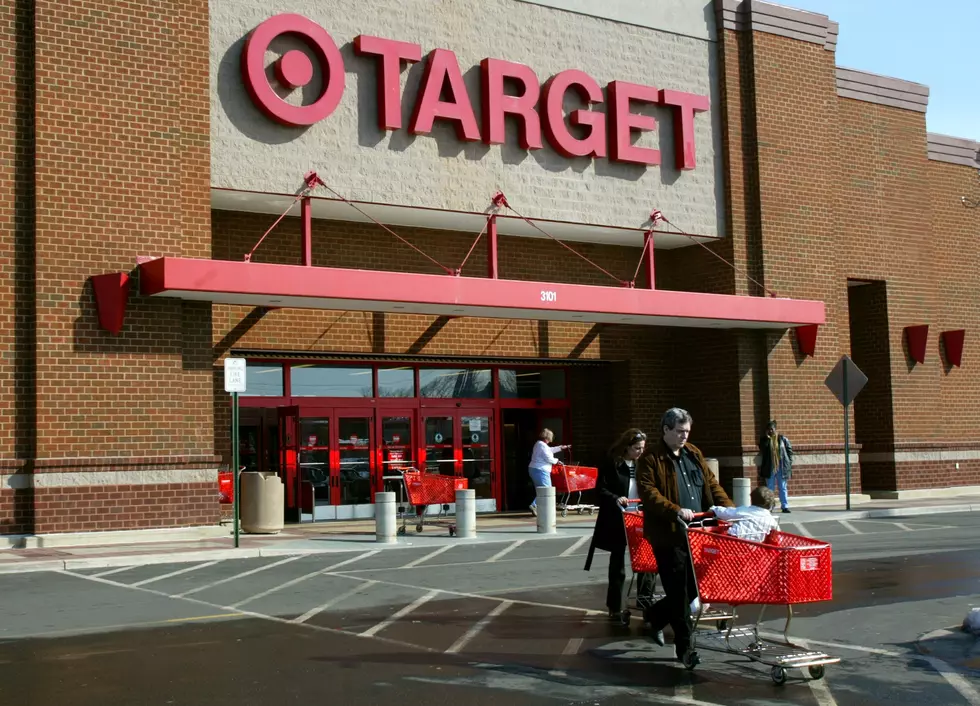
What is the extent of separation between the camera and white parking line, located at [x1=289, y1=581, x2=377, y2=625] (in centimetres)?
1088

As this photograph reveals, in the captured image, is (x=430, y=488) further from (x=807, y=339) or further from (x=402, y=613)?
(x=807, y=339)

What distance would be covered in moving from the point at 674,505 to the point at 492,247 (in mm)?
14505

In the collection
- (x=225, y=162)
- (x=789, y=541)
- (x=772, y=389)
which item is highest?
(x=225, y=162)

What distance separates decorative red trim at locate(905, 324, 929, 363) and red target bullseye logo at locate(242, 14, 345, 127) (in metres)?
15.8

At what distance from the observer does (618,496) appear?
11281 millimetres

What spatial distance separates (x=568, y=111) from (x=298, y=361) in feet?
24.6

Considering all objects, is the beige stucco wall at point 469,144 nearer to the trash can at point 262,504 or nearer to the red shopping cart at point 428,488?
the trash can at point 262,504

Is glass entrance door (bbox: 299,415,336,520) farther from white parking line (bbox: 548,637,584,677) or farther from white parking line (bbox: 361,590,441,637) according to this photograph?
white parking line (bbox: 548,637,584,677)

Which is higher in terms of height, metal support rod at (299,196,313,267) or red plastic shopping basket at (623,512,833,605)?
metal support rod at (299,196,313,267)

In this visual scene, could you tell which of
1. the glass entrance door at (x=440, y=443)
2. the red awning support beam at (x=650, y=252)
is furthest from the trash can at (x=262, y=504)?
the red awning support beam at (x=650, y=252)

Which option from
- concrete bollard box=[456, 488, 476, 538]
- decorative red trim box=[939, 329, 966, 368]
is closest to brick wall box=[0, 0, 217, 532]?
concrete bollard box=[456, 488, 476, 538]

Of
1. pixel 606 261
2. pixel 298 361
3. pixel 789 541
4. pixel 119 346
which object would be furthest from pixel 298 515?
pixel 789 541

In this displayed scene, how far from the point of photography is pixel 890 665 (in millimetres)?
8438

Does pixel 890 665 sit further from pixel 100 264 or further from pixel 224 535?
pixel 100 264
